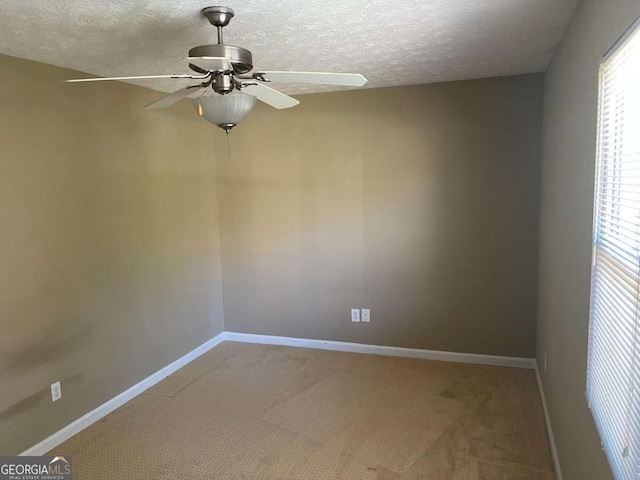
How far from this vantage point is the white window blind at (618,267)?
1.19 meters

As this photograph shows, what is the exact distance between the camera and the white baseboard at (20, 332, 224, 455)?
2.72 metres

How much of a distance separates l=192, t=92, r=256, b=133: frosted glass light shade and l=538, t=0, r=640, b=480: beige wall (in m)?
1.34

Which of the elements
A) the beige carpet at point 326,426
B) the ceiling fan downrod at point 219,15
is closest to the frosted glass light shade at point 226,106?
the ceiling fan downrod at point 219,15

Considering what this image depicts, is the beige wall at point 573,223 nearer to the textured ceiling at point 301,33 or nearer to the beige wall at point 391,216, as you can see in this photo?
the textured ceiling at point 301,33

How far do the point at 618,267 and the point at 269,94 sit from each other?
1.62m

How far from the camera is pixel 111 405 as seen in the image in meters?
3.17

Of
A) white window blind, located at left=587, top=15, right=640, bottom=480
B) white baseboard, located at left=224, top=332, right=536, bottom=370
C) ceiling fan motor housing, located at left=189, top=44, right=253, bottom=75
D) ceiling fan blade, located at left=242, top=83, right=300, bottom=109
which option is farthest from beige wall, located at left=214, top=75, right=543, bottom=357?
ceiling fan motor housing, located at left=189, top=44, right=253, bottom=75

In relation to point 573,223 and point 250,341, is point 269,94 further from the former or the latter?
point 250,341

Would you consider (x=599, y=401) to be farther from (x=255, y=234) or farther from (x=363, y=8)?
(x=255, y=234)

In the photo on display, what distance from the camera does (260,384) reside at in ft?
11.5

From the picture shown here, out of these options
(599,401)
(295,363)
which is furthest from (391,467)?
(295,363)

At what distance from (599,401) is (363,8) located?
5.74 ft

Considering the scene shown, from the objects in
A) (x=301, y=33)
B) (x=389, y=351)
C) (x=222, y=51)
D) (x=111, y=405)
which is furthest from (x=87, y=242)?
(x=389, y=351)

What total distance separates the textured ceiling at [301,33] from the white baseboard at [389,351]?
2.21m
